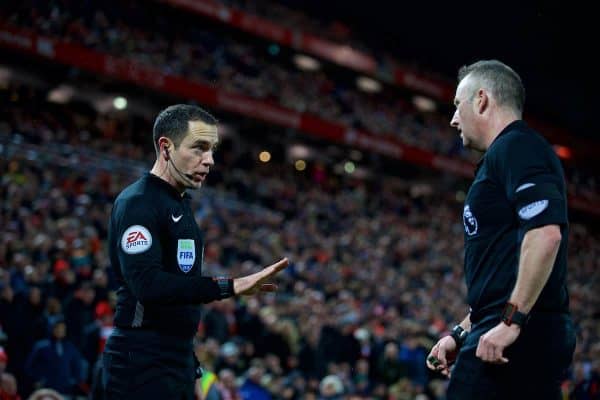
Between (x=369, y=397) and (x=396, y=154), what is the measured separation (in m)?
21.8

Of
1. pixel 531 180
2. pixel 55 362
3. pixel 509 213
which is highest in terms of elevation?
pixel 531 180

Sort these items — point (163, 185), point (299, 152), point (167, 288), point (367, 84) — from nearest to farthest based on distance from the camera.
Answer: point (167, 288) → point (163, 185) → point (299, 152) → point (367, 84)

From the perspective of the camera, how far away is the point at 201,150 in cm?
393

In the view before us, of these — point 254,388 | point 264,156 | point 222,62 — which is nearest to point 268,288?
point 254,388

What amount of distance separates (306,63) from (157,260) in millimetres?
31618

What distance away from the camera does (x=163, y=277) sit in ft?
11.6

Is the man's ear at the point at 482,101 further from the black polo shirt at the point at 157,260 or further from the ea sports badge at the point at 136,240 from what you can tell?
the ea sports badge at the point at 136,240

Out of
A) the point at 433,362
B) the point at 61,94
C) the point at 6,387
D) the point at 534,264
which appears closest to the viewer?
the point at 534,264

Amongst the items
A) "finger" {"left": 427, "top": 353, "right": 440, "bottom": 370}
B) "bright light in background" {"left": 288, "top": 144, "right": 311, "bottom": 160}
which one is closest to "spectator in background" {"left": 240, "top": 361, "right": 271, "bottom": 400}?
"finger" {"left": 427, "top": 353, "right": 440, "bottom": 370}

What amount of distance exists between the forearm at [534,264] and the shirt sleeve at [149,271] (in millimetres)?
1252

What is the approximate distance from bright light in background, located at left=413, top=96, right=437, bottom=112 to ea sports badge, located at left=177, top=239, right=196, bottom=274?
35768mm

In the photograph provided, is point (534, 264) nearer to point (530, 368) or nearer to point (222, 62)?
point (530, 368)

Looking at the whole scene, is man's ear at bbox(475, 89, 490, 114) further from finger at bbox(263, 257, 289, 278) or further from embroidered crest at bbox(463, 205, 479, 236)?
finger at bbox(263, 257, 289, 278)

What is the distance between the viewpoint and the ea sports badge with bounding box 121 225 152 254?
3.60 m
